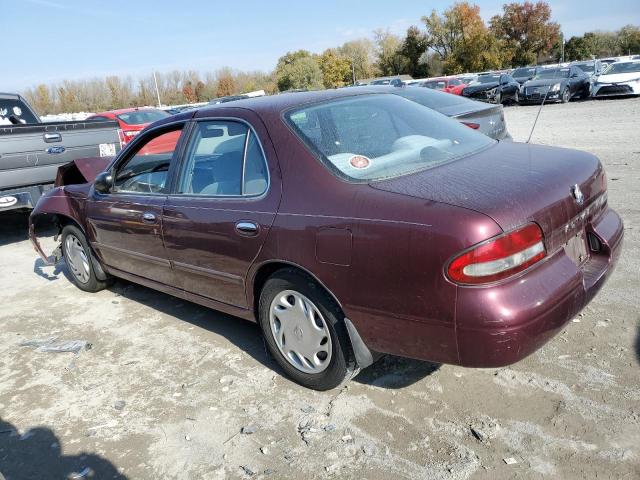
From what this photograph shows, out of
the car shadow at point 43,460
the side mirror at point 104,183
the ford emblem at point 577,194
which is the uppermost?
the side mirror at point 104,183

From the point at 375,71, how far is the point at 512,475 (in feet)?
245

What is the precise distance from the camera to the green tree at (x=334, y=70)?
67.1 metres

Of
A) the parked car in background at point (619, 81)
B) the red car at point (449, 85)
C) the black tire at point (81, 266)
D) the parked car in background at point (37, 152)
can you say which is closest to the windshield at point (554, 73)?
the parked car in background at point (619, 81)

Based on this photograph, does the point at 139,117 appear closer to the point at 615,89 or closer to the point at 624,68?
the point at 615,89

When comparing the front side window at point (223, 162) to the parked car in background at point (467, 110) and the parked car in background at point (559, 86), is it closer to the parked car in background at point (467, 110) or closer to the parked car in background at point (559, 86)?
the parked car in background at point (467, 110)

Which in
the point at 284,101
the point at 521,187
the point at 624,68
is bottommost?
the point at 521,187

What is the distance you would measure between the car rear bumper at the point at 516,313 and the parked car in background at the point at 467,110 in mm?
4625

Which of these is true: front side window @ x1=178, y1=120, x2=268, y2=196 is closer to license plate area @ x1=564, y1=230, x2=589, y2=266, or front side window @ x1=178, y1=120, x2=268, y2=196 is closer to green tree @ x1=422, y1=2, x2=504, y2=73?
license plate area @ x1=564, y1=230, x2=589, y2=266

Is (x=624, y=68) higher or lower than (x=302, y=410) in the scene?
higher

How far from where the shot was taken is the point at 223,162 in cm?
355

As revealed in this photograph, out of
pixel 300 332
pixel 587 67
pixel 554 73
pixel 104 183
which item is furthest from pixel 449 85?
pixel 300 332

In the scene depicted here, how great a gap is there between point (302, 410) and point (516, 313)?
4.44 feet

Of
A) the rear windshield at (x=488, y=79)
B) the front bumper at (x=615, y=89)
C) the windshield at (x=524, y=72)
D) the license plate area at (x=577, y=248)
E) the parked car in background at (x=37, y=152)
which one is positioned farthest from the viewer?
the windshield at (x=524, y=72)

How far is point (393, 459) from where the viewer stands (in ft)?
8.57
